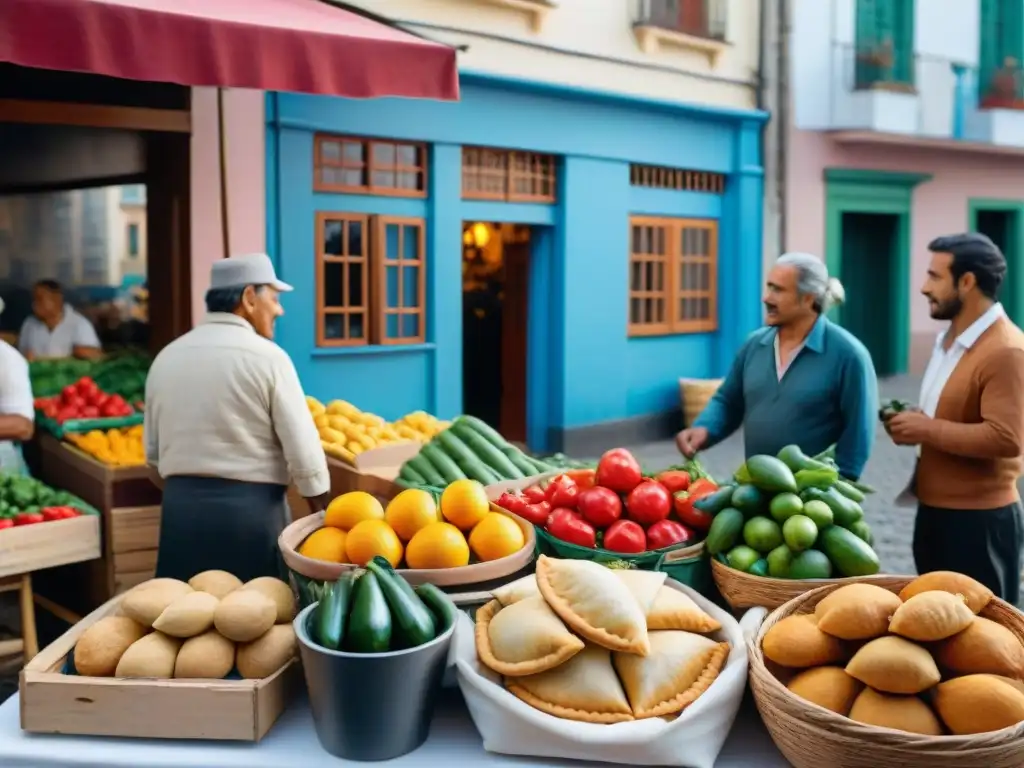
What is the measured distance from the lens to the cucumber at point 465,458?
A: 4.92 metres

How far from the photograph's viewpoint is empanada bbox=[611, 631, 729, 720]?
7.89 feet

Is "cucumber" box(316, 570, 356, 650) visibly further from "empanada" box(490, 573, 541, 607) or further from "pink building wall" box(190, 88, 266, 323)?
"pink building wall" box(190, 88, 266, 323)

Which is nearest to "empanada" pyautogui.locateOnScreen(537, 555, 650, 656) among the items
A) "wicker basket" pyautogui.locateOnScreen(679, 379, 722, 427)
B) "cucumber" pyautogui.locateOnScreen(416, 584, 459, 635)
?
"cucumber" pyautogui.locateOnScreen(416, 584, 459, 635)

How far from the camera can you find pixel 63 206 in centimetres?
1215

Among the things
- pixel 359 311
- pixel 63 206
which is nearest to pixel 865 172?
pixel 359 311

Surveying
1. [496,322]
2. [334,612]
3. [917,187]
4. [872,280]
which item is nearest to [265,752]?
[334,612]

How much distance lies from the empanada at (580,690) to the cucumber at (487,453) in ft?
8.25

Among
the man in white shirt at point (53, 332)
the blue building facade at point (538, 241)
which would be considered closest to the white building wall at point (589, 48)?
the blue building facade at point (538, 241)

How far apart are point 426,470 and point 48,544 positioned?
1815mm

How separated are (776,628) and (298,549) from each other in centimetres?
129

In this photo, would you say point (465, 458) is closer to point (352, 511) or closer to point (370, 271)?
point (352, 511)

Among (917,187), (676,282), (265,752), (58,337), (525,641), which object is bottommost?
(265,752)

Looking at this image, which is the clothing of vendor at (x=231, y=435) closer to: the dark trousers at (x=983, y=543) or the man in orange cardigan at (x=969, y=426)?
the man in orange cardigan at (x=969, y=426)

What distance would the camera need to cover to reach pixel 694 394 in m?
13.3
